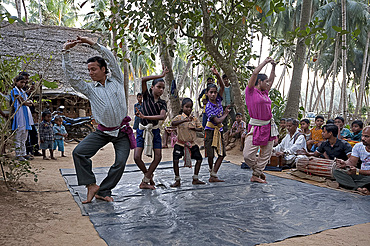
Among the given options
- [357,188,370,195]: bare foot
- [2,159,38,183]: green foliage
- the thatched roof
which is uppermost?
the thatched roof

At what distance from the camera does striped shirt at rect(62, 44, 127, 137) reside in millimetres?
3205

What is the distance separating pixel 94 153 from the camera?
11.0 feet

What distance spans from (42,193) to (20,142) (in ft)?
6.77

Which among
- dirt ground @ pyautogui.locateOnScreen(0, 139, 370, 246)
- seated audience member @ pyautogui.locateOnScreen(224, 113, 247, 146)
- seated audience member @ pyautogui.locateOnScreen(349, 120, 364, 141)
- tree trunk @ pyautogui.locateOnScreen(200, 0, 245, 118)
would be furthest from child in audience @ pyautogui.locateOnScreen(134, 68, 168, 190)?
seated audience member @ pyautogui.locateOnScreen(224, 113, 247, 146)

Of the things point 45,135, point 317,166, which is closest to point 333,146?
point 317,166

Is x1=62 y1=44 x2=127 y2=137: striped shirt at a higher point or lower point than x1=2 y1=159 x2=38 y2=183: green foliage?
higher

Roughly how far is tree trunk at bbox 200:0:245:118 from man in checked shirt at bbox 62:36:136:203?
2.99 metres

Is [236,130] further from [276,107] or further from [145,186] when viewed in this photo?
[145,186]

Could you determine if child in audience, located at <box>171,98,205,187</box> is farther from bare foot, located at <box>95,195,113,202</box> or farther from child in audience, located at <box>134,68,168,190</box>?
bare foot, located at <box>95,195,113,202</box>

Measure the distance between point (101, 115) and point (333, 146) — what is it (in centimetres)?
375

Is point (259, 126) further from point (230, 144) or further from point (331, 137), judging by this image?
point (230, 144)

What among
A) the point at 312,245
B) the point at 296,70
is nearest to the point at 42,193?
the point at 312,245

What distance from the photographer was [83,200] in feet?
11.3

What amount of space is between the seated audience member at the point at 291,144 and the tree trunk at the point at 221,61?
2.14m
